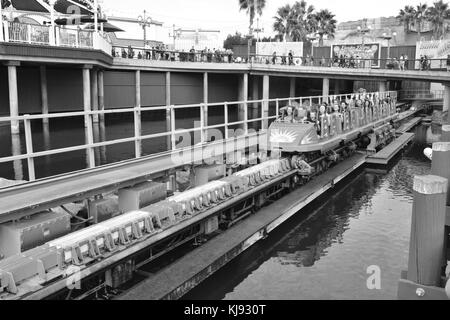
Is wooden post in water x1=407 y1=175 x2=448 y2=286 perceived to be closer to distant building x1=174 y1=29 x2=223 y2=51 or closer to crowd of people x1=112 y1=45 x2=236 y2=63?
crowd of people x1=112 y1=45 x2=236 y2=63

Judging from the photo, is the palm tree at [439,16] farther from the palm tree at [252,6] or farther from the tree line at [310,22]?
the palm tree at [252,6]

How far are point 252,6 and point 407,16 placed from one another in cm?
3213

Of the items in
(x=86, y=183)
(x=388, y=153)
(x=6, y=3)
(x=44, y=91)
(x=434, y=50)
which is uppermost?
(x=6, y=3)

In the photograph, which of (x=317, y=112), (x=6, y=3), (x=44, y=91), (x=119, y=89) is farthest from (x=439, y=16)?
(x=317, y=112)

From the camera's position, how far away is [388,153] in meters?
19.0

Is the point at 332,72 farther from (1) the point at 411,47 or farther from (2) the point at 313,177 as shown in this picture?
(2) the point at 313,177

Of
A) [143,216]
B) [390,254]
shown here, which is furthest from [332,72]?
[143,216]

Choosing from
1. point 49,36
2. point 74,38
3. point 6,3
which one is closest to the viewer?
point 49,36

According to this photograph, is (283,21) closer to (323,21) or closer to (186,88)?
(323,21)

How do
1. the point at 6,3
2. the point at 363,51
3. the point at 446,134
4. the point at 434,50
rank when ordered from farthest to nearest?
the point at 363,51
the point at 434,50
the point at 6,3
the point at 446,134

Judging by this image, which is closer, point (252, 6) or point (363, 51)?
point (363, 51)

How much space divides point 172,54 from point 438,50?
28.1 m

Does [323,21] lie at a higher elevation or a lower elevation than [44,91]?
higher

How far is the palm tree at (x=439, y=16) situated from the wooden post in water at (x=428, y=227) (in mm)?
76714
